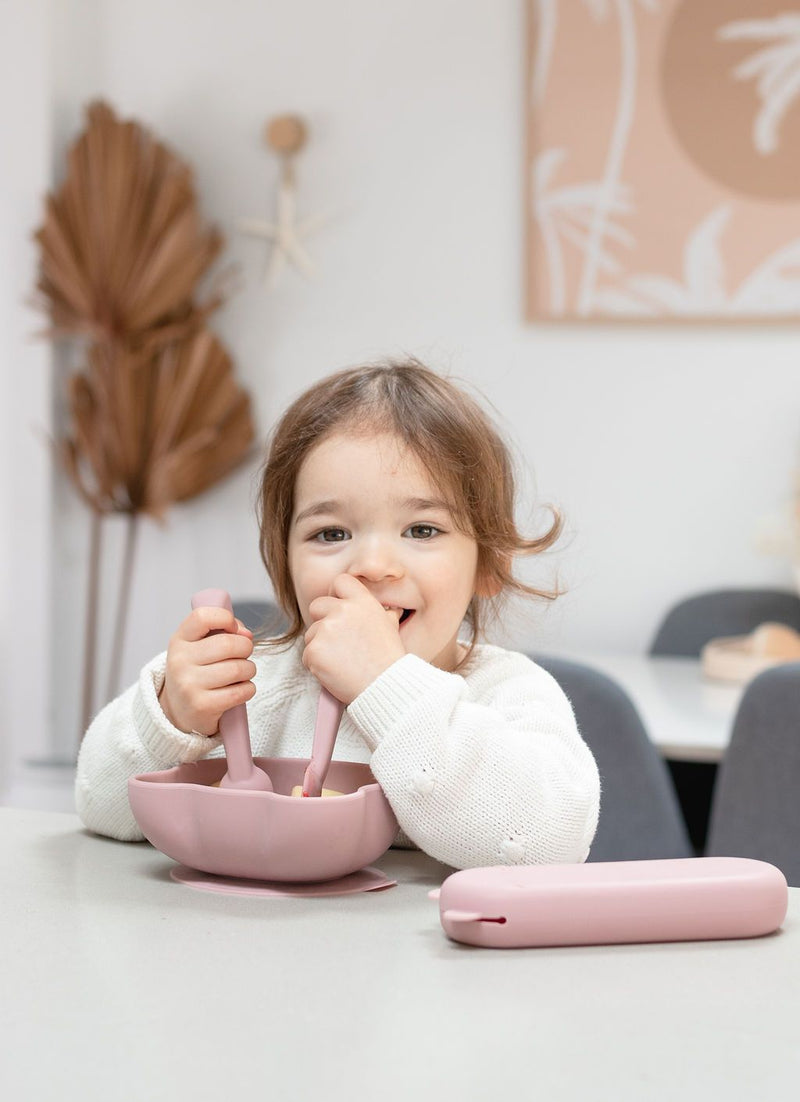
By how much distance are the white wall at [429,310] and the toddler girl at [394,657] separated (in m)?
1.85

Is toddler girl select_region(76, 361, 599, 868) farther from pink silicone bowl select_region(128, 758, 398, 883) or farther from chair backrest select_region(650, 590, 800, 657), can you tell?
chair backrest select_region(650, 590, 800, 657)

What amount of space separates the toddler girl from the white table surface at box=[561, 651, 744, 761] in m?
0.68

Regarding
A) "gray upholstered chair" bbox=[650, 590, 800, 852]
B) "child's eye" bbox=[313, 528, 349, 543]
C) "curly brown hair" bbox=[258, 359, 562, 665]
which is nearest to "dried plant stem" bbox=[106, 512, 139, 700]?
"gray upholstered chair" bbox=[650, 590, 800, 852]

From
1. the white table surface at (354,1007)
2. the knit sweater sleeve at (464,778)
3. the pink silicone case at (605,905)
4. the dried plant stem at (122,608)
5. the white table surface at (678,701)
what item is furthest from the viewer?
the dried plant stem at (122,608)

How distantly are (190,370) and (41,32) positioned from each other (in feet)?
3.14

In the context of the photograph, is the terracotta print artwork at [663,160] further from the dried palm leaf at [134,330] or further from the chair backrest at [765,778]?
the chair backrest at [765,778]

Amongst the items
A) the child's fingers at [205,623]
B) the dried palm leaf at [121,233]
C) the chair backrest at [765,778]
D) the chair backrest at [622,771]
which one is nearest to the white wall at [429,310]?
the dried palm leaf at [121,233]

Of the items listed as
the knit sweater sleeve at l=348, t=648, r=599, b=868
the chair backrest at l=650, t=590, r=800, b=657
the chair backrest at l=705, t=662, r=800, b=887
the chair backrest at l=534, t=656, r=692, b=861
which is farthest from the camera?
the chair backrest at l=650, t=590, r=800, b=657

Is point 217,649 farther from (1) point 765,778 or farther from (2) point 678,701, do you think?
(2) point 678,701

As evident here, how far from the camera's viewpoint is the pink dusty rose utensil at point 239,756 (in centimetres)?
75

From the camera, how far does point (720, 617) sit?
9.19 ft

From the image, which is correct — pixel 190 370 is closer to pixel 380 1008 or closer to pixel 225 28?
pixel 225 28

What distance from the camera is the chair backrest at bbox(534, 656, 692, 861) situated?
1.53 metres

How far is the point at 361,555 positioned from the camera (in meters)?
0.85
